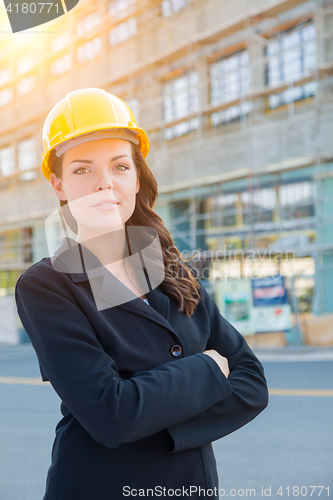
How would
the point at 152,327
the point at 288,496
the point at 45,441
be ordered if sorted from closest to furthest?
the point at 152,327 → the point at 288,496 → the point at 45,441

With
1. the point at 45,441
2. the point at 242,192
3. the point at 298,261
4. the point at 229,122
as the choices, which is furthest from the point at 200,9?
the point at 45,441

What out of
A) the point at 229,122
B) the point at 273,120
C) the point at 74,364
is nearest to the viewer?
the point at 74,364

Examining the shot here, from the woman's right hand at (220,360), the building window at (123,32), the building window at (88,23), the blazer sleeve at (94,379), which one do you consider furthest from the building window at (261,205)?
the blazer sleeve at (94,379)

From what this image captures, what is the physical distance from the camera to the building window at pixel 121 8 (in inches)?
750

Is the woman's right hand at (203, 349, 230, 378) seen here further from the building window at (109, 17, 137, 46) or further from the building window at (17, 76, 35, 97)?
the building window at (17, 76, 35, 97)

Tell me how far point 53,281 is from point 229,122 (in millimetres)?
16136

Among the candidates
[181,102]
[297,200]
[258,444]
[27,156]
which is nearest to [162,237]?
[258,444]

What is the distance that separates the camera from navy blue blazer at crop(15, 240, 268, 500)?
1.40 meters

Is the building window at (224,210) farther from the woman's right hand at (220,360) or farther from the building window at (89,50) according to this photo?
the woman's right hand at (220,360)

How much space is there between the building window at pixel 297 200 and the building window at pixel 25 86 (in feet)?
48.5

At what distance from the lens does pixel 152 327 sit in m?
1.55

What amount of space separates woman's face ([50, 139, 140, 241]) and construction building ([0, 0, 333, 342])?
37.7 feet

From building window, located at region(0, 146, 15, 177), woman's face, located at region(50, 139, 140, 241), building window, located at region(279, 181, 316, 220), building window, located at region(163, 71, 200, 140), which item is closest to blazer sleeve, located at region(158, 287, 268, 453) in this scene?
woman's face, located at region(50, 139, 140, 241)

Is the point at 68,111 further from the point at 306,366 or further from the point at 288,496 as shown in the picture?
the point at 306,366
